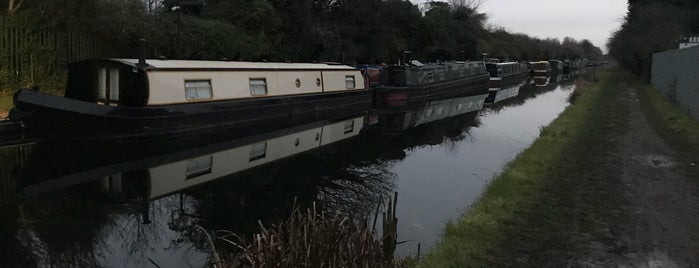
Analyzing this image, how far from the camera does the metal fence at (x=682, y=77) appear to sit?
1317cm

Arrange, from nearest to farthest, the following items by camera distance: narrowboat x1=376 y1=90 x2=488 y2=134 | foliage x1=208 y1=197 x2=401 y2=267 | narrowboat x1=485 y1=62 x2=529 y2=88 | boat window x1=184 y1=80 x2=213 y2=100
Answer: foliage x1=208 y1=197 x2=401 y2=267
boat window x1=184 y1=80 x2=213 y2=100
narrowboat x1=376 y1=90 x2=488 y2=134
narrowboat x1=485 y1=62 x2=529 y2=88

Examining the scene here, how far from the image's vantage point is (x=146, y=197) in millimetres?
7016

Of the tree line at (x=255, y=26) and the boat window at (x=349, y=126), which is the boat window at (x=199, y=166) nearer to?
the boat window at (x=349, y=126)

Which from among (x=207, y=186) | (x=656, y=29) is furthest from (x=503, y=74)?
(x=207, y=186)

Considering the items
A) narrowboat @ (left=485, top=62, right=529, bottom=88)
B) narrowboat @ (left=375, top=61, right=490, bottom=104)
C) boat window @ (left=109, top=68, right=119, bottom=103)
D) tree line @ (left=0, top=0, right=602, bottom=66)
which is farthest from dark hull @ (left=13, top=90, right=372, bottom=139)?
narrowboat @ (left=485, top=62, right=529, bottom=88)

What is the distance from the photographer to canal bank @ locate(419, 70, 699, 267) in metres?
4.34

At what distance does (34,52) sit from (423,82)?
41.5 feet

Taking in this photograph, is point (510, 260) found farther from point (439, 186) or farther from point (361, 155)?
point (361, 155)

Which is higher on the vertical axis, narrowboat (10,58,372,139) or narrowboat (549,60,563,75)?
narrowboat (549,60,563,75)

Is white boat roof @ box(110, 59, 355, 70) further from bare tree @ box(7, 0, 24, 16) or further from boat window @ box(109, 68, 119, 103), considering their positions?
bare tree @ box(7, 0, 24, 16)

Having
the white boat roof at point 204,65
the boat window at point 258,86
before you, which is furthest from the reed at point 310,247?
the boat window at point 258,86

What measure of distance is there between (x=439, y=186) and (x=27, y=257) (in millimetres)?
5051

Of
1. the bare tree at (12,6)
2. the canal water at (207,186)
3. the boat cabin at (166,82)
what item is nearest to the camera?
the canal water at (207,186)

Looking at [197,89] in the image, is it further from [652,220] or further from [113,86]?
[652,220]
